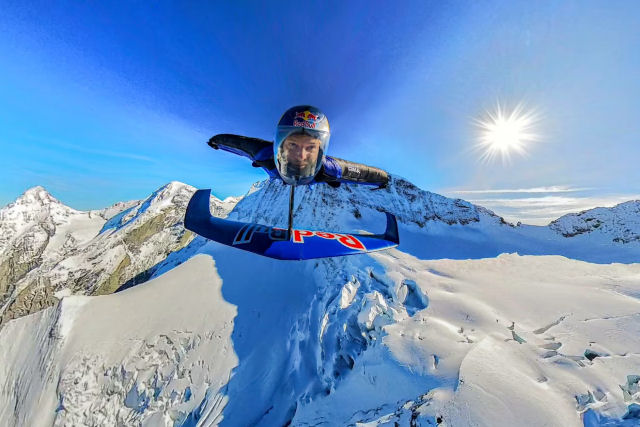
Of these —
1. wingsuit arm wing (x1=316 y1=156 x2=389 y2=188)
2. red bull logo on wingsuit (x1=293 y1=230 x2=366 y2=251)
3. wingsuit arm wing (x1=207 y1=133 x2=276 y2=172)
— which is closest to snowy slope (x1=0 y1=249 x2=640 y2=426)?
red bull logo on wingsuit (x1=293 y1=230 x2=366 y2=251)

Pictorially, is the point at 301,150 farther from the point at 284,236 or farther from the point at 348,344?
the point at 348,344

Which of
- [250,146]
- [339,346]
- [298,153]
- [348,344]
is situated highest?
[250,146]

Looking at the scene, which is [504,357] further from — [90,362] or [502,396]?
[90,362]

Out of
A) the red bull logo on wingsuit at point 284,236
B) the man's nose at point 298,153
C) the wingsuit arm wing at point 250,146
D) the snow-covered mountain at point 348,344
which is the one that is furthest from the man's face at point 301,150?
the snow-covered mountain at point 348,344

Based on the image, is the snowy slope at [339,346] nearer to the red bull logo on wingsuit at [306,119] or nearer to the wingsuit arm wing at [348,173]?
the wingsuit arm wing at [348,173]

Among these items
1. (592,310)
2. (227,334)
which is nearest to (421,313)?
(592,310)

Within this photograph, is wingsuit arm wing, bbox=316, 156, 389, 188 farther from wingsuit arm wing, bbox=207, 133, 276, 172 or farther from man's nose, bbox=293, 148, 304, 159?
wingsuit arm wing, bbox=207, 133, 276, 172

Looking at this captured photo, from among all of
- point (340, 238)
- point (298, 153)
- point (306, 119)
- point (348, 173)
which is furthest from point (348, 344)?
point (306, 119)
